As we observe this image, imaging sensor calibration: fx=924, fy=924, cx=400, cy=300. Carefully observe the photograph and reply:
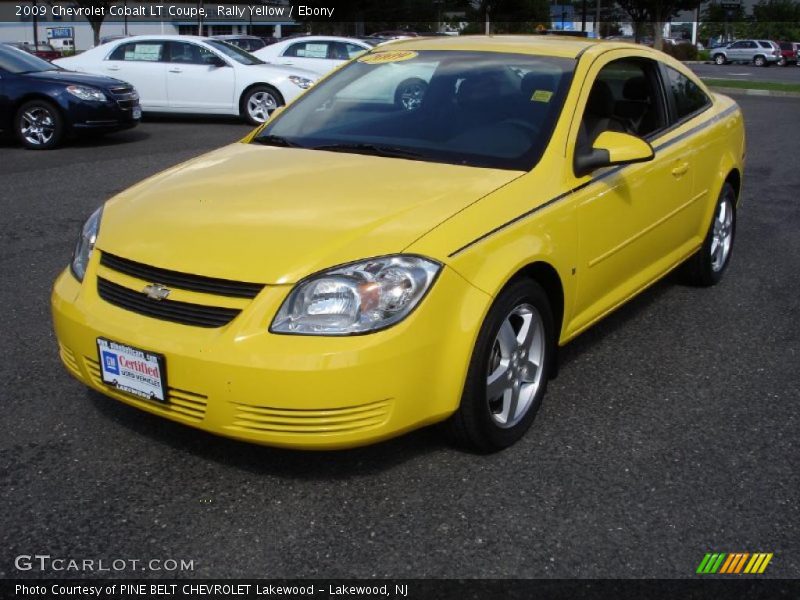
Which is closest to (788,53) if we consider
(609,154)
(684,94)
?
(684,94)

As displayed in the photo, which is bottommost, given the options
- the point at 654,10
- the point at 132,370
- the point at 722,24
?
the point at 132,370

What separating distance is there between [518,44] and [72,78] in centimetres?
882

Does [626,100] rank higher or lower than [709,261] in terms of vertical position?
higher

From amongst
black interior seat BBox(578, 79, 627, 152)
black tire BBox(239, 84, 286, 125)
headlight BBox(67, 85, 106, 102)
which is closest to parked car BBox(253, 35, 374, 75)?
black tire BBox(239, 84, 286, 125)

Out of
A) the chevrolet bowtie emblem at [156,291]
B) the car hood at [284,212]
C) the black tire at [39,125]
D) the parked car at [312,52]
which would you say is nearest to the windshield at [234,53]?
the parked car at [312,52]

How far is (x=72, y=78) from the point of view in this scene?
38.9 ft

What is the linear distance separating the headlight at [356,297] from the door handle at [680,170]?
224 centimetres

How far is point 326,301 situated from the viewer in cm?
306

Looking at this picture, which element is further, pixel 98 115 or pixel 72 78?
pixel 72 78

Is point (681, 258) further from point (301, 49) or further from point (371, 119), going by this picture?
point (301, 49)

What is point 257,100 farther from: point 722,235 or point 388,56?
point 388,56

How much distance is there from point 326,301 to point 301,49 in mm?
15045

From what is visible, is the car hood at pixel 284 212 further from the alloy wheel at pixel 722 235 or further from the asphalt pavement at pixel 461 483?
the alloy wheel at pixel 722 235

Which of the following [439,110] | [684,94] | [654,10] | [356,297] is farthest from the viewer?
[654,10]
